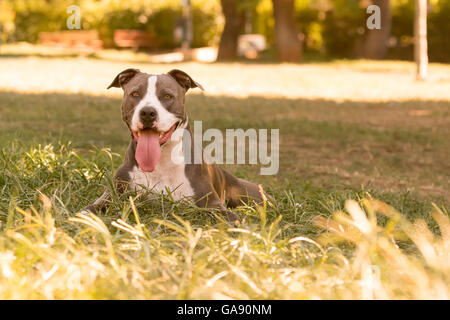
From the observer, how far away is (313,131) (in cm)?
892

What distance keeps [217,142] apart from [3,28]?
1031 inches

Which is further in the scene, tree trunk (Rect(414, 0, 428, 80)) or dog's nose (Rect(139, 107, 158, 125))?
tree trunk (Rect(414, 0, 428, 80))

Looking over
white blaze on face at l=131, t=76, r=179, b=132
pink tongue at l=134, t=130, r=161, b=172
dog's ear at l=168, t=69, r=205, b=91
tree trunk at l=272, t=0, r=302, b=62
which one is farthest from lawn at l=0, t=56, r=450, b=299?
tree trunk at l=272, t=0, r=302, b=62

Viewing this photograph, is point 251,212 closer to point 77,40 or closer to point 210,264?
point 210,264

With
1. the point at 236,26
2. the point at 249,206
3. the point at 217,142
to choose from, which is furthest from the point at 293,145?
the point at 236,26

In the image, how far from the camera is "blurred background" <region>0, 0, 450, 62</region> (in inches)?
883

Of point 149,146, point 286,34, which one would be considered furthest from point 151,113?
point 286,34

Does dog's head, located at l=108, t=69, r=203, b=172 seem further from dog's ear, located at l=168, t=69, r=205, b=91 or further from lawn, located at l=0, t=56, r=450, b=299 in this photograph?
lawn, located at l=0, t=56, r=450, b=299

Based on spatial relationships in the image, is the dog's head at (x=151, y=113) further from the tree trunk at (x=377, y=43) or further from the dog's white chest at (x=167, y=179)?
the tree trunk at (x=377, y=43)

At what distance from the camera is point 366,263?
3.14 m

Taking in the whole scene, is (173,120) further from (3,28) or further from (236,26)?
(3,28)

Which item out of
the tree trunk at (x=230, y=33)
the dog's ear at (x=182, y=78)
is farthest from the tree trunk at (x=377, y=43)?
the dog's ear at (x=182, y=78)

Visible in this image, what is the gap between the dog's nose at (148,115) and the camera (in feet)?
13.3

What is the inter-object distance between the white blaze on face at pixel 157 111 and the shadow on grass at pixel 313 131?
6.54 ft
